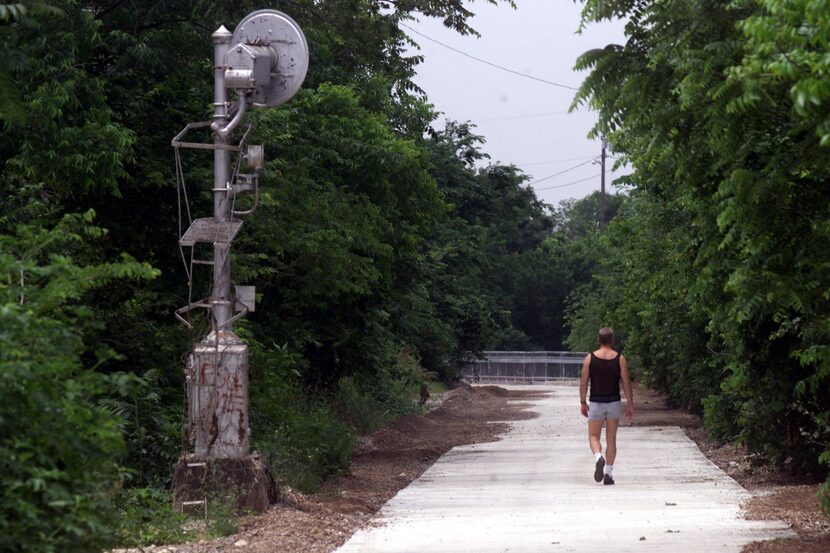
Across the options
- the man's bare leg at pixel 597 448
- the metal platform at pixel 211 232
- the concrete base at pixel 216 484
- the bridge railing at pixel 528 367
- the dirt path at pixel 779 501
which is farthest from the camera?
the bridge railing at pixel 528 367

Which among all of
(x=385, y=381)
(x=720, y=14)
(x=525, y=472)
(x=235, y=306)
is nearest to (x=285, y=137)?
(x=525, y=472)

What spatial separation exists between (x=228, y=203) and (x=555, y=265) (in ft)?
276

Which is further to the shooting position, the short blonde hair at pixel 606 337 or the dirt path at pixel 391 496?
the short blonde hair at pixel 606 337

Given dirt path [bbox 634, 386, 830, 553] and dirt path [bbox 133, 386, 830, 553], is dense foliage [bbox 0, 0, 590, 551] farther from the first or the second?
dirt path [bbox 634, 386, 830, 553]

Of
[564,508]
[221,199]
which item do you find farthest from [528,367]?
[221,199]

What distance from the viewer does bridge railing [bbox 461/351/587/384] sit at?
74.6 meters

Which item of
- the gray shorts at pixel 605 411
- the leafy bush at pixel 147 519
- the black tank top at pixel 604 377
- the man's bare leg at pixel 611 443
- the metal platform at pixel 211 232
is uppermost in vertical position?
the metal platform at pixel 211 232

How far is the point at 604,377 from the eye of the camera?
14078 millimetres

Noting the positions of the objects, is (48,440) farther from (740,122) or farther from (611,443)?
(611,443)

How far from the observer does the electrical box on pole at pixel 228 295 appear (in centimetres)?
1041

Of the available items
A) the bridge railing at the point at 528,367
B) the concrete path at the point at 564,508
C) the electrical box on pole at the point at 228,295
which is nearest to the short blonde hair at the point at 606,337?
the concrete path at the point at 564,508

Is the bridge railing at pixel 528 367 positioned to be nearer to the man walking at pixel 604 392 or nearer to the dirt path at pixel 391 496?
the dirt path at pixel 391 496

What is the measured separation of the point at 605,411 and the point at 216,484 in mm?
5359

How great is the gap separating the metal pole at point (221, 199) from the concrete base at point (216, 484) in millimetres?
1164
